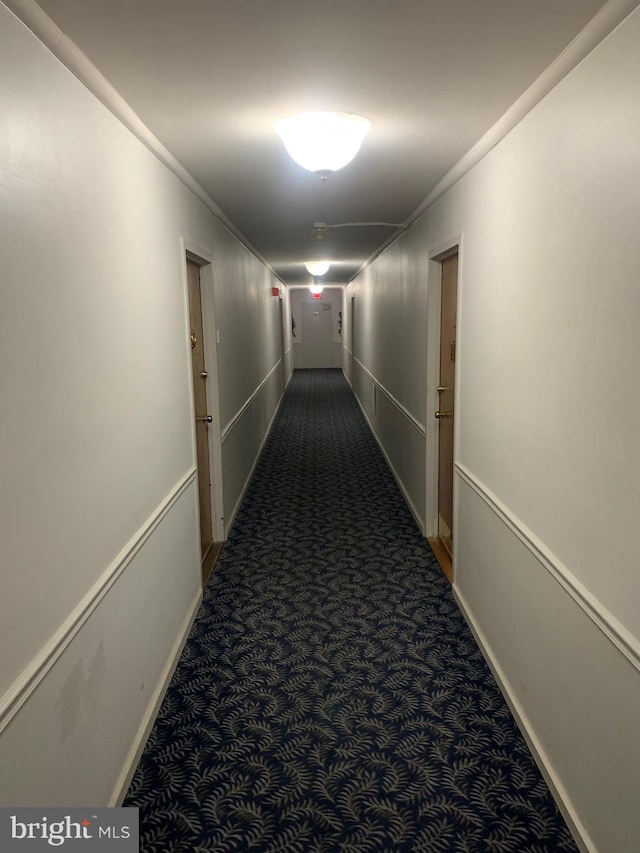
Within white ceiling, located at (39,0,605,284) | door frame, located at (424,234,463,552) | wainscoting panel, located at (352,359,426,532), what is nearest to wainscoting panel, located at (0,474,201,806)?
white ceiling, located at (39,0,605,284)

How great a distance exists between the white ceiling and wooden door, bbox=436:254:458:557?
1.11 m

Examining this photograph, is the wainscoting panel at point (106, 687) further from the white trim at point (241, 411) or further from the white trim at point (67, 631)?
the white trim at point (241, 411)

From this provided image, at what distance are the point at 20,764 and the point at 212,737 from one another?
121 centimetres

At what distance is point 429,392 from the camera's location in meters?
4.41

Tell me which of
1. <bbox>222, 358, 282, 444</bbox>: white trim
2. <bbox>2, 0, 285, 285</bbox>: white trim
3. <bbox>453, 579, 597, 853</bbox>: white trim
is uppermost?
<bbox>2, 0, 285, 285</bbox>: white trim

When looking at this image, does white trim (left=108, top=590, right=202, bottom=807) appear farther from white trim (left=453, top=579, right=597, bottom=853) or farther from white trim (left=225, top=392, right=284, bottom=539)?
white trim (left=453, top=579, right=597, bottom=853)

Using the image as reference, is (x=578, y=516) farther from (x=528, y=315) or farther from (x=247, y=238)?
(x=247, y=238)

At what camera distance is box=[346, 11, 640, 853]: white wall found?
1611 mm

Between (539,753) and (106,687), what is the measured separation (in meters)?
1.60

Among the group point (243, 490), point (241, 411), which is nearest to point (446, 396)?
point (241, 411)

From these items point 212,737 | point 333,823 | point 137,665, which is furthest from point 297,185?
point 333,823

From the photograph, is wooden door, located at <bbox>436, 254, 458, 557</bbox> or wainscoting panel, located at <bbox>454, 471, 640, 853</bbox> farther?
wooden door, located at <bbox>436, 254, 458, 557</bbox>

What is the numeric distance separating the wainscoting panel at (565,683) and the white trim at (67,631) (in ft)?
4.97

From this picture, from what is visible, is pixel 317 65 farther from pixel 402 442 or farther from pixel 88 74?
pixel 402 442
